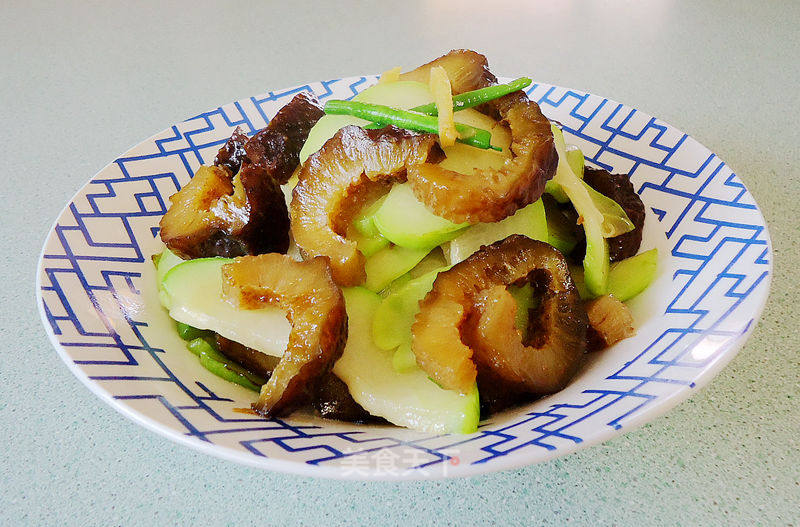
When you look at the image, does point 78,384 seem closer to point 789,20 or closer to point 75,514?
point 75,514

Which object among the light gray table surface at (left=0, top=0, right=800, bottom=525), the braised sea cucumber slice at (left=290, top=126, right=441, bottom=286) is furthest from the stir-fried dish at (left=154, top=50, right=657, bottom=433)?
the light gray table surface at (left=0, top=0, right=800, bottom=525)

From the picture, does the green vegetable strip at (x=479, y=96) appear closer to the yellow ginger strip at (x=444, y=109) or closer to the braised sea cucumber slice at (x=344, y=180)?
the yellow ginger strip at (x=444, y=109)

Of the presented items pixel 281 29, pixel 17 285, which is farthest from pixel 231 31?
pixel 17 285

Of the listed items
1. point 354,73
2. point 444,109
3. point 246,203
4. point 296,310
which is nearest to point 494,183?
point 444,109

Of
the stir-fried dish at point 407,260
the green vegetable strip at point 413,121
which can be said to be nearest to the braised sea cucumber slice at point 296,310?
the stir-fried dish at point 407,260

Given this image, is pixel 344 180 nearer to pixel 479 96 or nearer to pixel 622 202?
pixel 479 96

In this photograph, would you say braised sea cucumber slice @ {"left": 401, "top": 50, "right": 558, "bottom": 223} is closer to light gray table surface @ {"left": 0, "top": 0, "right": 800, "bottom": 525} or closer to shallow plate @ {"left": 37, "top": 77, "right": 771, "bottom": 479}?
shallow plate @ {"left": 37, "top": 77, "right": 771, "bottom": 479}
